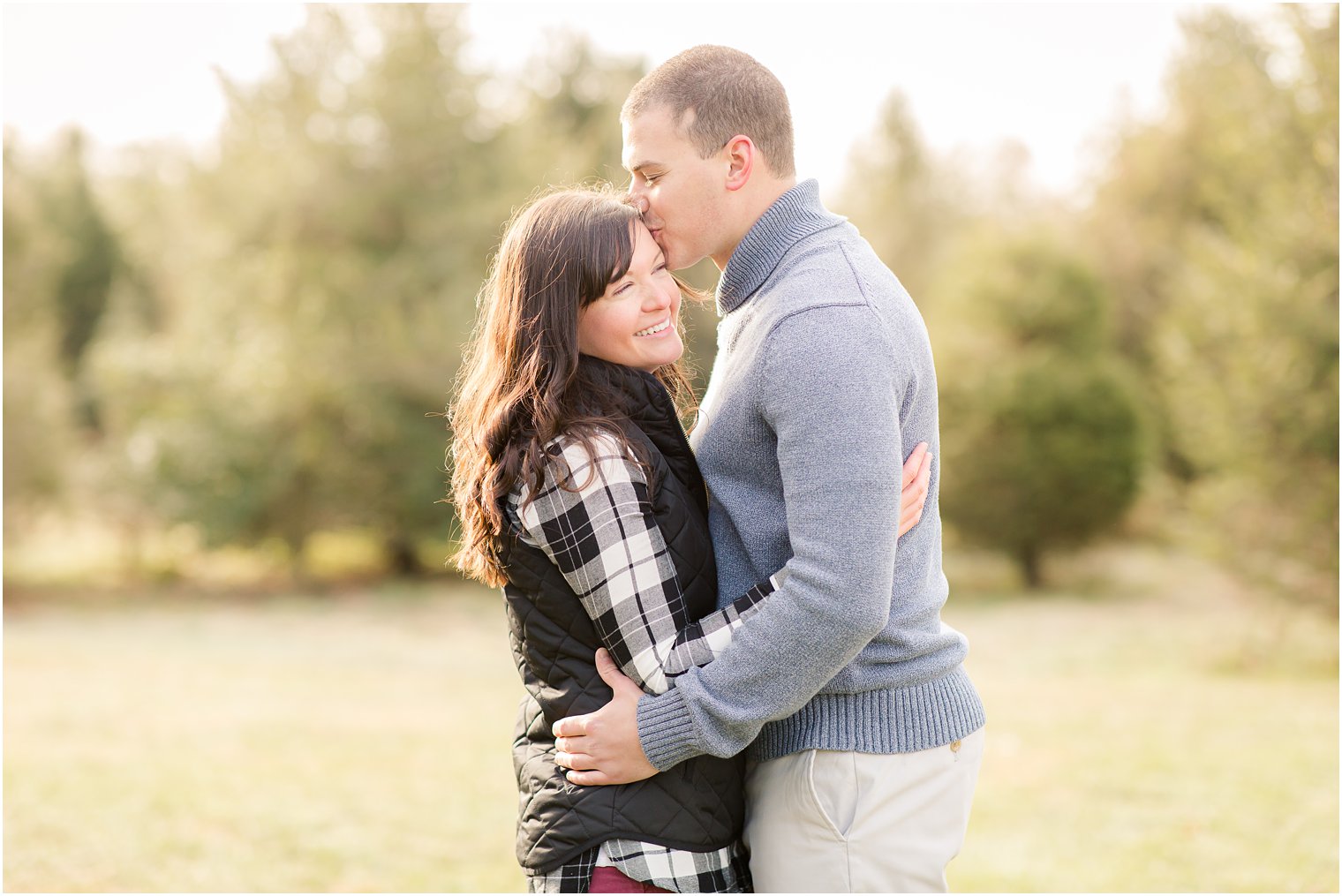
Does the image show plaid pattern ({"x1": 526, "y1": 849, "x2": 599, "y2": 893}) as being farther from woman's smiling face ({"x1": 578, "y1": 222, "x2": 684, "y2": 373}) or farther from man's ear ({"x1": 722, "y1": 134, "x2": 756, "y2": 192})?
man's ear ({"x1": 722, "y1": 134, "x2": 756, "y2": 192})

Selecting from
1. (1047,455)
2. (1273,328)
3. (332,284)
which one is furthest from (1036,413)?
(332,284)

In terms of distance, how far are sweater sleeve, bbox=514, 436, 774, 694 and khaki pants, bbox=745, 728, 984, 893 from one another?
13.8 inches

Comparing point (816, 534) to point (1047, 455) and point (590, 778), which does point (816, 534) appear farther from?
point (1047, 455)

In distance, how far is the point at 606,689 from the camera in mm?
2217

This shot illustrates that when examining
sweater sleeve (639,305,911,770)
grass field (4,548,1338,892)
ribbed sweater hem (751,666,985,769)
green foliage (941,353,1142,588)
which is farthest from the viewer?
green foliage (941,353,1142,588)

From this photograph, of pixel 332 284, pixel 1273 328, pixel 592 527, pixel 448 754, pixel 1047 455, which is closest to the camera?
pixel 592 527

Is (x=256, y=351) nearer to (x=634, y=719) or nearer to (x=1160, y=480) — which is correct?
(x=1160, y=480)

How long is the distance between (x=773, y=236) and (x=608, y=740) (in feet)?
3.60

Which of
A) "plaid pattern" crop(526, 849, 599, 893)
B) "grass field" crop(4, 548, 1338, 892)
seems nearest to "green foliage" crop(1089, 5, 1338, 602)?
"grass field" crop(4, 548, 1338, 892)

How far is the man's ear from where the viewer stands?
238 cm

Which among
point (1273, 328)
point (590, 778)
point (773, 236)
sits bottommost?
point (1273, 328)

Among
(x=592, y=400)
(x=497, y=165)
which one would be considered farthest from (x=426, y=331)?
(x=592, y=400)

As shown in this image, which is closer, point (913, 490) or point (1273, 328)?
point (913, 490)

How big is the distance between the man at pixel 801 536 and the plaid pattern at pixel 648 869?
12 cm
